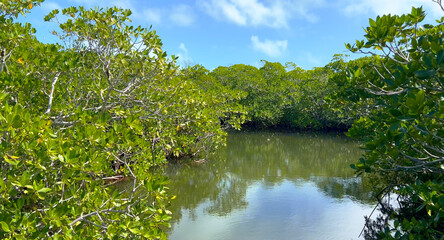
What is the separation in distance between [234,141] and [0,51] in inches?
523

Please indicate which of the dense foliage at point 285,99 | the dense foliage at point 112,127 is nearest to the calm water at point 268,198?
the dense foliage at point 112,127

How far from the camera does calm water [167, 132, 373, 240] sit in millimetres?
5543

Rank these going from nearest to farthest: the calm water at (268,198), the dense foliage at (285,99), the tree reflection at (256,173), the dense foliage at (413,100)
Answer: the dense foliage at (413,100), the calm water at (268,198), the tree reflection at (256,173), the dense foliage at (285,99)

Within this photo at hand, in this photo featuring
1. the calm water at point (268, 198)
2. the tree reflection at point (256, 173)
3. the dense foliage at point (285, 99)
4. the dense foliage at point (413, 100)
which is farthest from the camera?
the dense foliage at point (285, 99)

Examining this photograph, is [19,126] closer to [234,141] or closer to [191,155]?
[191,155]

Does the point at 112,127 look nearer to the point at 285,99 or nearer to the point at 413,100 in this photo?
the point at 413,100

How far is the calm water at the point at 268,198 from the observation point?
5543 millimetres

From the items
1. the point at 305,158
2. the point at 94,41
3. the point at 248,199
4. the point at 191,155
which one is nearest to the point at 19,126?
the point at 94,41

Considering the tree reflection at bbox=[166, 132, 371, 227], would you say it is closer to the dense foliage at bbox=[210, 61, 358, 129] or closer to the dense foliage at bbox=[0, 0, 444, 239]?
the dense foliage at bbox=[0, 0, 444, 239]

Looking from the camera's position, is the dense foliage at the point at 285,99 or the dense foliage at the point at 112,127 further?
A: the dense foliage at the point at 285,99

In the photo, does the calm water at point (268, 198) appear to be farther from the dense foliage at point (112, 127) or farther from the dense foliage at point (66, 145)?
the dense foliage at point (66, 145)

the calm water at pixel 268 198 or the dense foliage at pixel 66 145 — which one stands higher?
A: the dense foliage at pixel 66 145

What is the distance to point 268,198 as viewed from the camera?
7211 mm

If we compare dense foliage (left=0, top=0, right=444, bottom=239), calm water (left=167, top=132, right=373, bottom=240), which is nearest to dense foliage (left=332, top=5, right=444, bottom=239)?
dense foliage (left=0, top=0, right=444, bottom=239)
